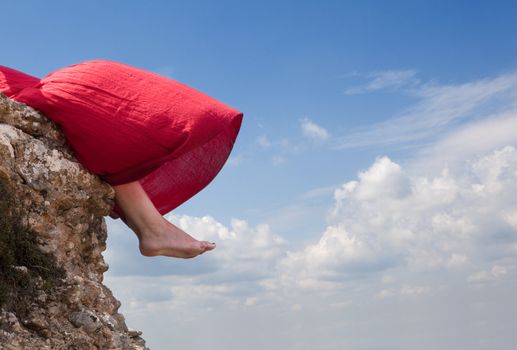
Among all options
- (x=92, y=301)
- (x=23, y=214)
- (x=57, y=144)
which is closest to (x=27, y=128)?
(x=57, y=144)

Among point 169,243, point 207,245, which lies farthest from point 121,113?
point 207,245

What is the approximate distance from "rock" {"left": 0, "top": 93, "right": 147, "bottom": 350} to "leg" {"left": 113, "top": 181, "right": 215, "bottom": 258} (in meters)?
0.13

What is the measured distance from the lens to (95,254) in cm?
397

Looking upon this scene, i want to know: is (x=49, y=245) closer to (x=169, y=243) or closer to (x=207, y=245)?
(x=169, y=243)

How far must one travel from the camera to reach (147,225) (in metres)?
4.23

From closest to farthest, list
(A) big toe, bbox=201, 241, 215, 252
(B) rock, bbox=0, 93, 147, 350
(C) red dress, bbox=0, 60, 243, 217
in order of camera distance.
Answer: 1. (B) rock, bbox=0, 93, 147, 350
2. (C) red dress, bbox=0, 60, 243, 217
3. (A) big toe, bbox=201, 241, 215, 252

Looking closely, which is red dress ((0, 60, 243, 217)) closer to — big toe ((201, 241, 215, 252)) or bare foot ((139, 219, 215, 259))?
bare foot ((139, 219, 215, 259))

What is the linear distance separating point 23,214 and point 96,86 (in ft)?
3.52

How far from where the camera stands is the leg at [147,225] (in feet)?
13.6

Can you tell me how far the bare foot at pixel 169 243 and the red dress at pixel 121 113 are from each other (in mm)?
313

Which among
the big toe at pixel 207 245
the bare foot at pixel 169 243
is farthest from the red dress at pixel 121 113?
the big toe at pixel 207 245

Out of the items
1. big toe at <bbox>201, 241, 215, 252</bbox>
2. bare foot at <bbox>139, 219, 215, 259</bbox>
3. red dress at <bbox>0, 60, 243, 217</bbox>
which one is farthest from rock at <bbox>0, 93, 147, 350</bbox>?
big toe at <bbox>201, 241, 215, 252</bbox>

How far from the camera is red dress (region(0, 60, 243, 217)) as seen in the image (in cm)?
393

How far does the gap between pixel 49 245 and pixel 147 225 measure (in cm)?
84
